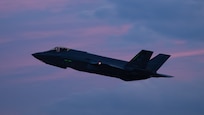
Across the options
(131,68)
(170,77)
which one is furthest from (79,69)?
(170,77)

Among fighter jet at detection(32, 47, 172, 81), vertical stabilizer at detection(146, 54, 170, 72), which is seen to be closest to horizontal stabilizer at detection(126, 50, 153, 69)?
fighter jet at detection(32, 47, 172, 81)

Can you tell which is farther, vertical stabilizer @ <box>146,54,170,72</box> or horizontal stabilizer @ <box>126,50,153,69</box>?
vertical stabilizer @ <box>146,54,170,72</box>

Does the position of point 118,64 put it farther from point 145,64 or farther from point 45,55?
point 45,55

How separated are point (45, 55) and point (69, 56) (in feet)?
17.5

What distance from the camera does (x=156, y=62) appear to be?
10488cm

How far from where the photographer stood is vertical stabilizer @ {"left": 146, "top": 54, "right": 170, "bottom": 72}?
103506 mm

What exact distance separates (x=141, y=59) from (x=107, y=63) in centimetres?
693

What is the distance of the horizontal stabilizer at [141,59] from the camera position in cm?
9650

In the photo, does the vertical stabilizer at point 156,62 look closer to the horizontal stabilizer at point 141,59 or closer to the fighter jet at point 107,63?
the fighter jet at point 107,63

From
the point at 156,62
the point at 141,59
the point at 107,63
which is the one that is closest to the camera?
the point at 141,59

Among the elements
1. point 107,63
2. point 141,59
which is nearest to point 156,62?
point 141,59

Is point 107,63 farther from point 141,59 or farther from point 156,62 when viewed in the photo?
point 156,62

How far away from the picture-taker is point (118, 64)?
328ft

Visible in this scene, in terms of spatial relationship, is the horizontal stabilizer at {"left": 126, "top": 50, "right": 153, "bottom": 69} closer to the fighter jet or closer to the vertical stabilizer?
the fighter jet
